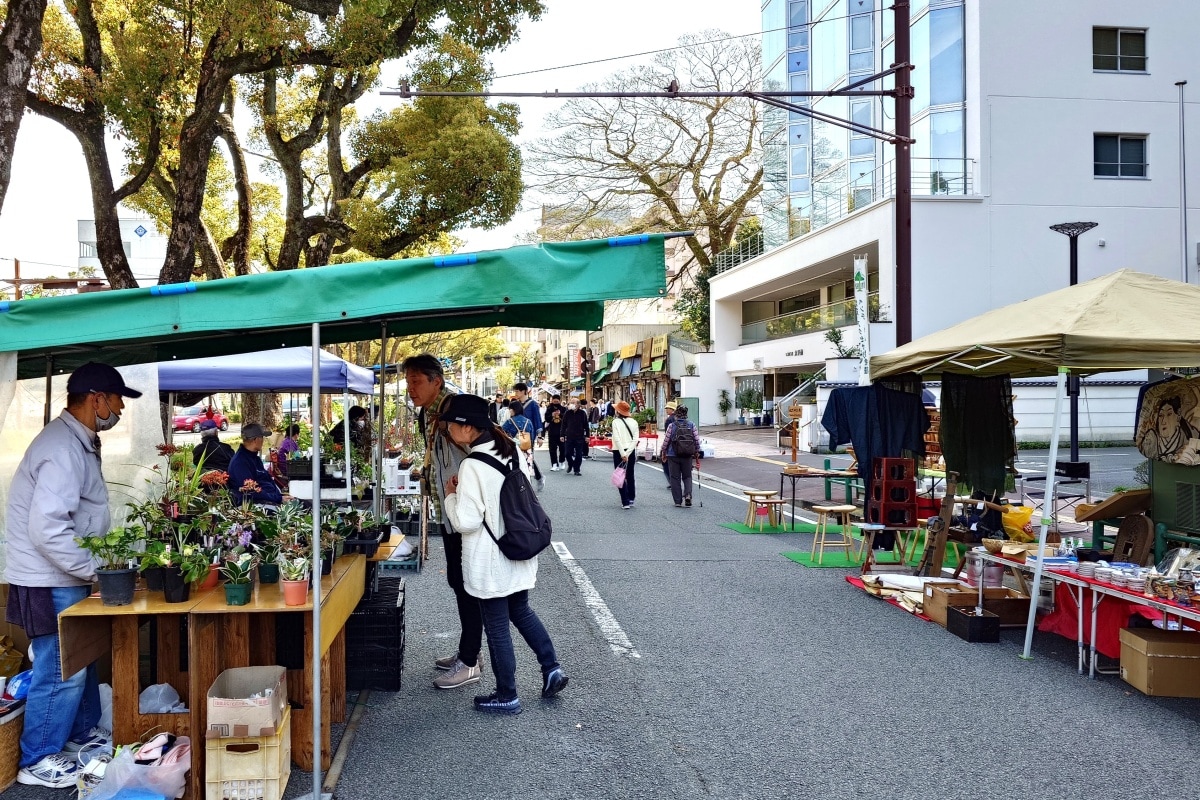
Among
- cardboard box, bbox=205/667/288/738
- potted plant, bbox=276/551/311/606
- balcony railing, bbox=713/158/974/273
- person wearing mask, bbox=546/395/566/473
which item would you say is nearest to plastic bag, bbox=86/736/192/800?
cardboard box, bbox=205/667/288/738

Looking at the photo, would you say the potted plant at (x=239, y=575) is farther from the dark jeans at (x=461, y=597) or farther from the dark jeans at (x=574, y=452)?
the dark jeans at (x=574, y=452)

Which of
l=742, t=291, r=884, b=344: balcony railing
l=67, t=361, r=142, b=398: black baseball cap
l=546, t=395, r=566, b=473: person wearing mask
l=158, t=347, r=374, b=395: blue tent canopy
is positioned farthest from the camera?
l=742, t=291, r=884, b=344: balcony railing

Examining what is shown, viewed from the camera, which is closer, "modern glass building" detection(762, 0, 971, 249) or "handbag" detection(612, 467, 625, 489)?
"handbag" detection(612, 467, 625, 489)

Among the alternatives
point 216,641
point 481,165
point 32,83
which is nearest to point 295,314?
point 216,641

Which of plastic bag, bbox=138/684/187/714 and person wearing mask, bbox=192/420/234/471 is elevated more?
person wearing mask, bbox=192/420/234/471

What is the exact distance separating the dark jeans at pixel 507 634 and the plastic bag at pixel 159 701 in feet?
5.11

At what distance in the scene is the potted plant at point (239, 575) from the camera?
4.07m

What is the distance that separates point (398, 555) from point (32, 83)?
7.99 metres

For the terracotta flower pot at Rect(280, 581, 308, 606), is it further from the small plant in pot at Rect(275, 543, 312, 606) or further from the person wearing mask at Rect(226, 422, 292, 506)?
the person wearing mask at Rect(226, 422, 292, 506)

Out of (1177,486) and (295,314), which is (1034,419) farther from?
(295,314)

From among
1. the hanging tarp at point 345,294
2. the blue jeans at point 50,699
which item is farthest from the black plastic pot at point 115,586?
the hanging tarp at point 345,294

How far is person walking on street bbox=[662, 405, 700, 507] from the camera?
14.2 metres

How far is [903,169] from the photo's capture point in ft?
39.8

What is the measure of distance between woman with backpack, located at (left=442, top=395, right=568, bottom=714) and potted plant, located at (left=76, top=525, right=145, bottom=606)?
62.0 inches
